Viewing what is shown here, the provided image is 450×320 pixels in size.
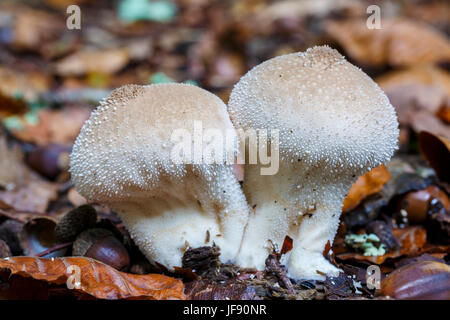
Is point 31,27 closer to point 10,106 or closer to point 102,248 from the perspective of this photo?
point 10,106

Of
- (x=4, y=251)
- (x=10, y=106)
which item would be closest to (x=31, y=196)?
(x=4, y=251)

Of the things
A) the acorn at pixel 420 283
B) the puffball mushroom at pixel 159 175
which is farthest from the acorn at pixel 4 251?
the acorn at pixel 420 283

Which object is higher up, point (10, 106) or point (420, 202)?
point (10, 106)

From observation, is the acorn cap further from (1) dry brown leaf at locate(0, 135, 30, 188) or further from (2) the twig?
(1) dry brown leaf at locate(0, 135, 30, 188)

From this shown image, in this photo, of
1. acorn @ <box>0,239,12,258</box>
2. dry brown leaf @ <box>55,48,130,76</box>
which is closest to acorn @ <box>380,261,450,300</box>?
acorn @ <box>0,239,12,258</box>

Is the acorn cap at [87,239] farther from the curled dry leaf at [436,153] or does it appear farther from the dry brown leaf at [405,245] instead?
the curled dry leaf at [436,153]
